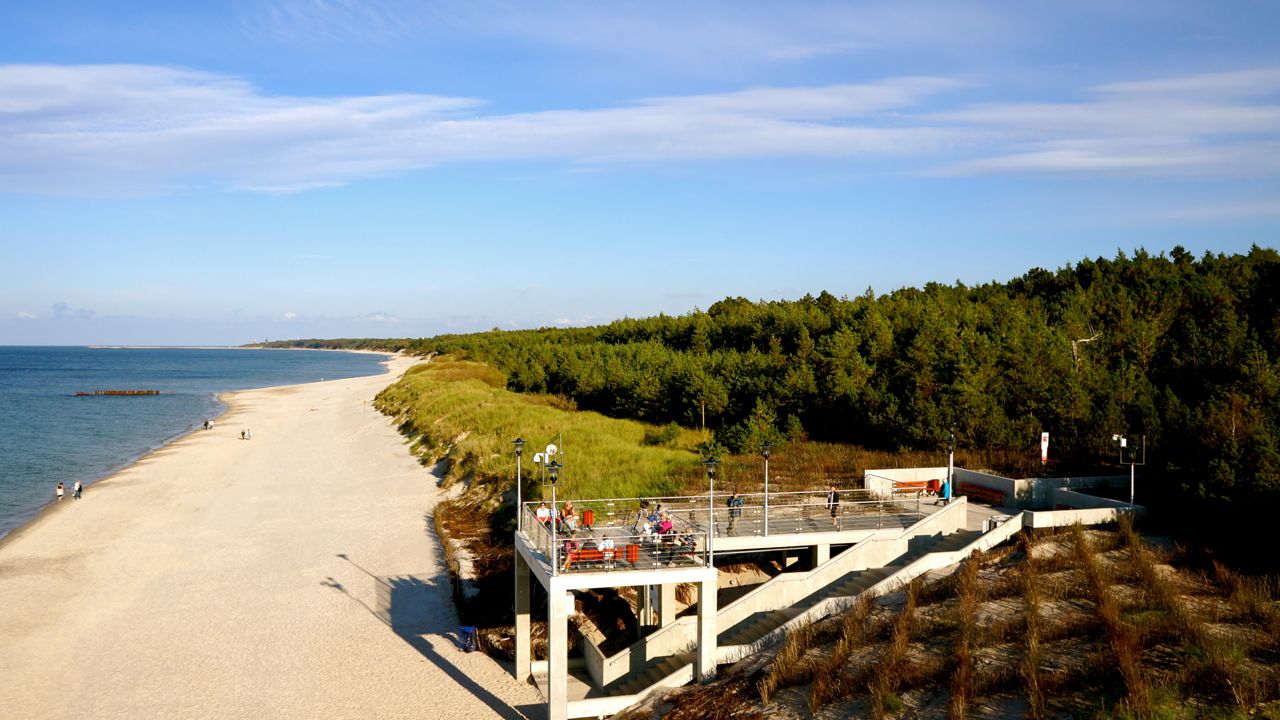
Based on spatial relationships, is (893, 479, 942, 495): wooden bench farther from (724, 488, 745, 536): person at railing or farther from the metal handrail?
(724, 488, 745, 536): person at railing

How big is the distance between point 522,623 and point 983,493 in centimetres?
1315

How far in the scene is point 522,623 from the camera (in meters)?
17.3

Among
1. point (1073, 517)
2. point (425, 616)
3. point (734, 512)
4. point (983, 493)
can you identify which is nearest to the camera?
point (734, 512)

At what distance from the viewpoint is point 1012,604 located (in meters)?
15.3

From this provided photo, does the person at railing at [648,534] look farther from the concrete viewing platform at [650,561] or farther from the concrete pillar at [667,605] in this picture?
the concrete pillar at [667,605]

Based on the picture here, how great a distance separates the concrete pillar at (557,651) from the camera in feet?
48.0

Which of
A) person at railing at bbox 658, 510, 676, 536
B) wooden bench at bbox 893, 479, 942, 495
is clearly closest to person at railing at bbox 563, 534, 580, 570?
person at railing at bbox 658, 510, 676, 536

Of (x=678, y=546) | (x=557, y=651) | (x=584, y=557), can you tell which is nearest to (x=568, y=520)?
(x=584, y=557)

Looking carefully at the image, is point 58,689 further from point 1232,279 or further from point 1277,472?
point 1232,279

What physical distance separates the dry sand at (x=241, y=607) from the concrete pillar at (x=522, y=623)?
0.32 metres

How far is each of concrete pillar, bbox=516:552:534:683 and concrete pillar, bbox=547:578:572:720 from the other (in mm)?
2530

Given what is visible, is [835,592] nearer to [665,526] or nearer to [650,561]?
[665,526]

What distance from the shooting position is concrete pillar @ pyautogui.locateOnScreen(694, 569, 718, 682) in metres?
15.2

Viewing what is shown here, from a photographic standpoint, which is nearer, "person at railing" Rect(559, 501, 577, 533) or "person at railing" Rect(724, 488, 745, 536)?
"person at railing" Rect(559, 501, 577, 533)
